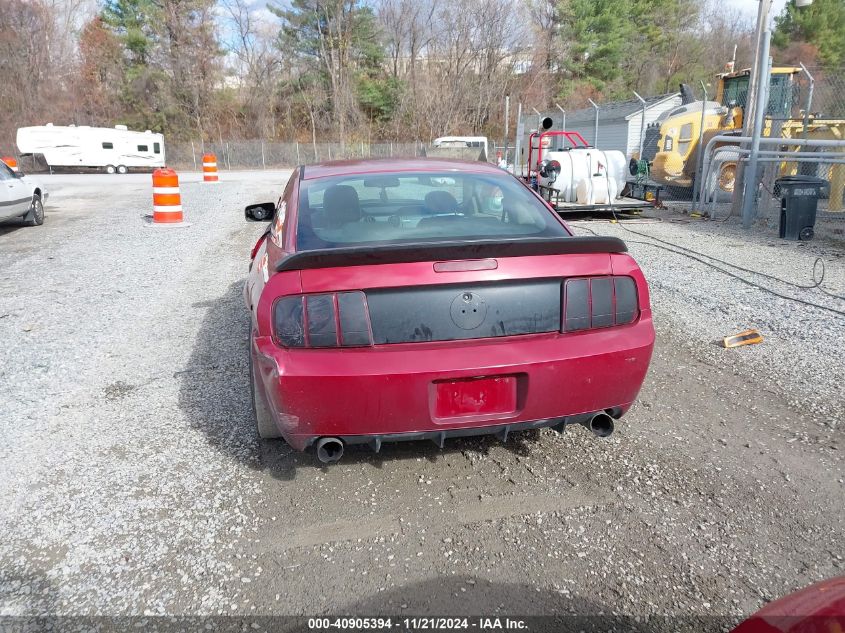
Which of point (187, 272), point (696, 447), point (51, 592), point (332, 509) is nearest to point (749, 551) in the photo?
point (696, 447)

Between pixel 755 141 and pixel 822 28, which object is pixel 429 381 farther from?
pixel 822 28

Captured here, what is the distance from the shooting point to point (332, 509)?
9.59ft

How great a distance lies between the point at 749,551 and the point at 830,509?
563 mm

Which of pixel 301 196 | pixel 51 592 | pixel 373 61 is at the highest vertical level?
pixel 373 61

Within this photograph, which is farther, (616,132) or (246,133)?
(246,133)

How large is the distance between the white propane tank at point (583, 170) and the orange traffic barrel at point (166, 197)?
7.59 meters

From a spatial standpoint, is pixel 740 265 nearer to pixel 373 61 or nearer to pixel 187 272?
pixel 187 272

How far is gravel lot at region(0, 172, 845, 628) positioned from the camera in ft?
7.88

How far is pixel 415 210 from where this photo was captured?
364 centimetres

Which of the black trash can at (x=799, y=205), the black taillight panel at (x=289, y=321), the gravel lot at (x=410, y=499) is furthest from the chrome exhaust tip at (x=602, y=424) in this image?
the black trash can at (x=799, y=205)

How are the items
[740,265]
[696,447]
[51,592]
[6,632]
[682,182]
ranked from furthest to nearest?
[682,182]
[740,265]
[696,447]
[51,592]
[6,632]

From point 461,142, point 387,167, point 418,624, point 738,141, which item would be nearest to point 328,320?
point 418,624

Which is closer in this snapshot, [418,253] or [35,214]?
[418,253]

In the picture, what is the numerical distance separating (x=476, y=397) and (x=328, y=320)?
0.71m
